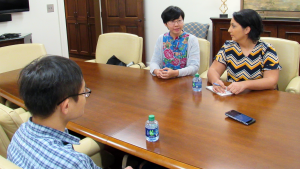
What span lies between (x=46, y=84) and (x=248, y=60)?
1.62 m

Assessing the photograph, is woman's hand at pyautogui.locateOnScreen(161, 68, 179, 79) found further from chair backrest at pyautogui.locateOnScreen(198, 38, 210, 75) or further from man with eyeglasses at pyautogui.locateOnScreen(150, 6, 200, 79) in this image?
chair backrest at pyautogui.locateOnScreen(198, 38, 210, 75)

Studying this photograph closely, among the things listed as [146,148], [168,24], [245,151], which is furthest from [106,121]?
[168,24]

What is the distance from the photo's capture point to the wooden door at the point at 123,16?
5.13 metres

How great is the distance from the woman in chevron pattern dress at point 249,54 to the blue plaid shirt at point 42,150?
4.23ft

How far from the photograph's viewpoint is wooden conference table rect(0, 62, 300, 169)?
121cm

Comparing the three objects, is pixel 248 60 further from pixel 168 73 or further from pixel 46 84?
pixel 46 84

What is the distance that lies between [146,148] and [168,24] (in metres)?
1.48

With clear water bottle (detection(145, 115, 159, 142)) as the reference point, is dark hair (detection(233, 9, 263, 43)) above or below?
above

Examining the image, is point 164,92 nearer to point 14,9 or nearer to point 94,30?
point 14,9

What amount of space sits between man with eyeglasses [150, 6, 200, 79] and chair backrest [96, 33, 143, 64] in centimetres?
43

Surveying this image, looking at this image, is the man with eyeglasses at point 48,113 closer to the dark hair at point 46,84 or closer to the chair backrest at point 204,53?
the dark hair at point 46,84

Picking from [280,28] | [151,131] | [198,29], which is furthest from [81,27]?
[151,131]

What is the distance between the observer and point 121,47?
314 centimetres

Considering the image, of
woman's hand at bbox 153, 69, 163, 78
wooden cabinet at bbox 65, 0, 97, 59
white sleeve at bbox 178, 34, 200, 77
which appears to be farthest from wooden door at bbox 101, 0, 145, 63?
woman's hand at bbox 153, 69, 163, 78
